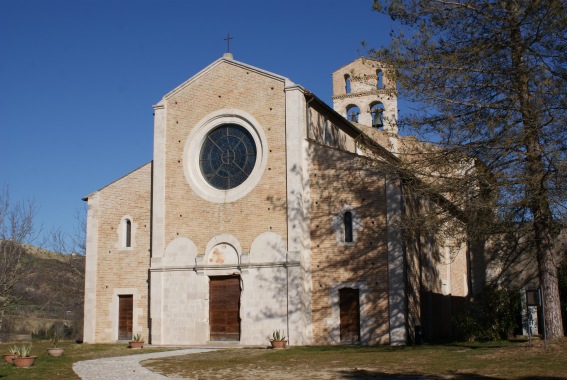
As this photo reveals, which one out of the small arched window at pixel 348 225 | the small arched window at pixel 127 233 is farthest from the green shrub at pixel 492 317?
the small arched window at pixel 127 233

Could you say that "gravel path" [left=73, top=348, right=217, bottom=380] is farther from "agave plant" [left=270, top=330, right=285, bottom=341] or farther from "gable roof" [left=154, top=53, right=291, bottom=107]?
"gable roof" [left=154, top=53, right=291, bottom=107]

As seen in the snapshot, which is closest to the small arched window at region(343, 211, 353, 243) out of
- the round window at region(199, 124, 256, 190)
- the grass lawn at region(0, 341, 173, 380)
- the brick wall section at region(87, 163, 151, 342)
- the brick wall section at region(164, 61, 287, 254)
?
the brick wall section at region(164, 61, 287, 254)

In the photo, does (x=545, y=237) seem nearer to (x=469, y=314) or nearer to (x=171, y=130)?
(x=469, y=314)

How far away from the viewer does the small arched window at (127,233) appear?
2684 cm

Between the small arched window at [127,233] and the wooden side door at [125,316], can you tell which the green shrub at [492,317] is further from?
the small arched window at [127,233]

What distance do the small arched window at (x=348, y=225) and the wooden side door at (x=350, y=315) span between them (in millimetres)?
1801

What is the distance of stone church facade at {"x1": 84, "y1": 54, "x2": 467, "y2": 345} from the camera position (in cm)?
2275

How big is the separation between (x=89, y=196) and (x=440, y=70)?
16.4 metres

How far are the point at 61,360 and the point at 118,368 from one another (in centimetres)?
347

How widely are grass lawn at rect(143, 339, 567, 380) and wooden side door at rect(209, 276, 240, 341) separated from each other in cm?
432

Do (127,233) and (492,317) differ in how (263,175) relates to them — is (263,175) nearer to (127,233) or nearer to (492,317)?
(127,233)

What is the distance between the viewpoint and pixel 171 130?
26.5 m

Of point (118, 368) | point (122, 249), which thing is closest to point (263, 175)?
point (122, 249)

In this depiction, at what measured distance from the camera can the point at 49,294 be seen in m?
48.2
